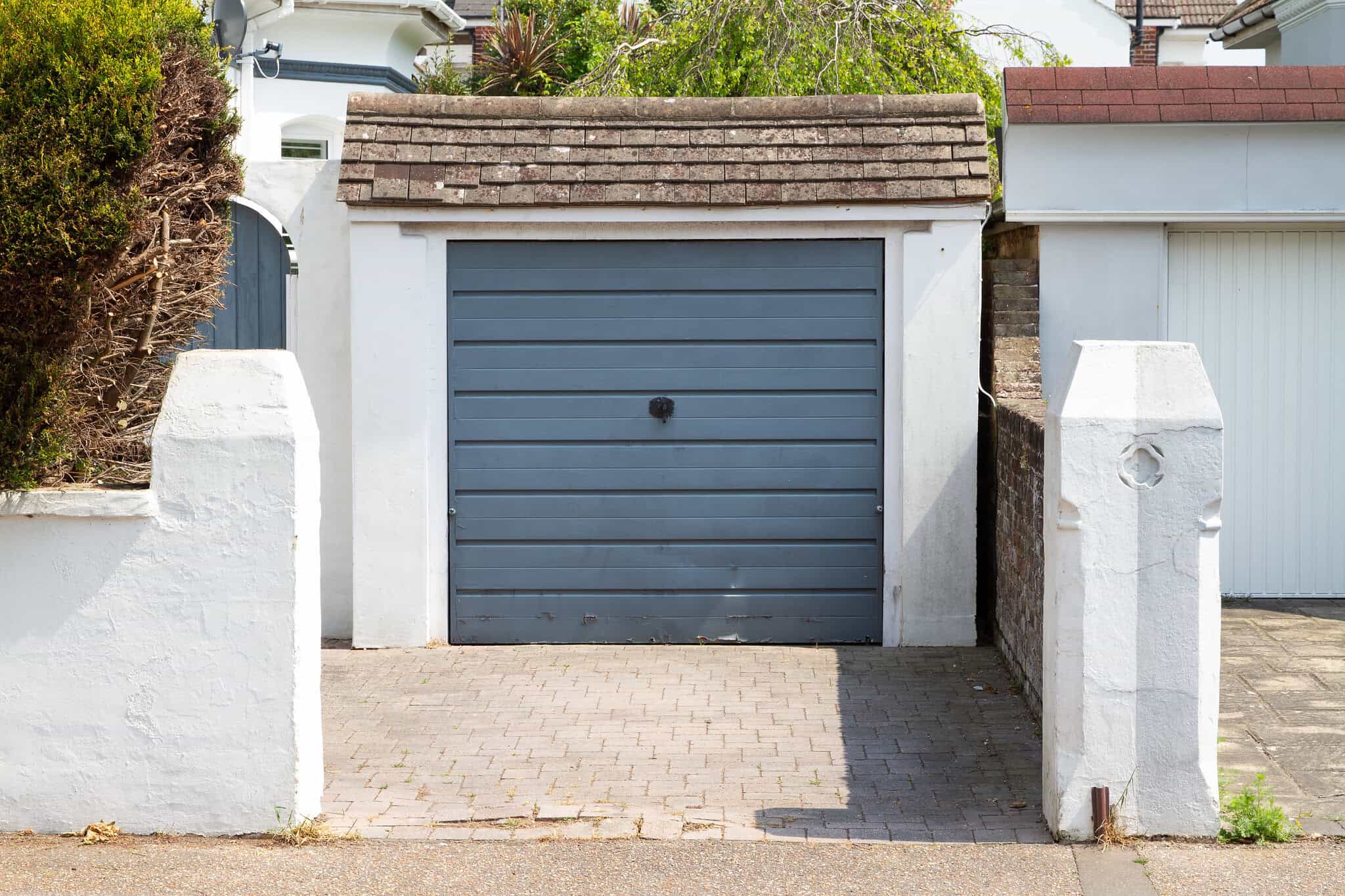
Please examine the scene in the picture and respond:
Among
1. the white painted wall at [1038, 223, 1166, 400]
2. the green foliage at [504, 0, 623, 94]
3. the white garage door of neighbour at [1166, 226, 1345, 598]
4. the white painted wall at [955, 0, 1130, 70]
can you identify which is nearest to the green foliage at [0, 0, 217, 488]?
the white painted wall at [1038, 223, 1166, 400]

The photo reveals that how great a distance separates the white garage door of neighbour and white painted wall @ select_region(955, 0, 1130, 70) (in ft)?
65.0

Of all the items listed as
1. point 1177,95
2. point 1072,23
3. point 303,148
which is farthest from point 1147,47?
point 1177,95

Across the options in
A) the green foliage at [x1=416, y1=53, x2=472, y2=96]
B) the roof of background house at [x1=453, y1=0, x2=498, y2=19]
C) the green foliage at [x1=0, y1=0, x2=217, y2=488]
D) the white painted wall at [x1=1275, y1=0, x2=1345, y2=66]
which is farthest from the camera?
the roof of background house at [x1=453, y1=0, x2=498, y2=19]

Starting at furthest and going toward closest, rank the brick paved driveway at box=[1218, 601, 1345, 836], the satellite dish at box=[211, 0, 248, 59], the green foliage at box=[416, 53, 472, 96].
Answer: the green foliage at box=[416, 53, 472, 96] → the satellite dish at box=[211, 0, 248, 59] → the brick paved driveway at box=[1218, 601, 1345, 836]

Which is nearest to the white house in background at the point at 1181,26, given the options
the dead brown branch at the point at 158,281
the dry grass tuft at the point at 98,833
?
the dead brown branch at the point at 158,281

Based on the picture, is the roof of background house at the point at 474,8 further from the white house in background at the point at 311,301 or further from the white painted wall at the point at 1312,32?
the white house in background at the point at 311,301

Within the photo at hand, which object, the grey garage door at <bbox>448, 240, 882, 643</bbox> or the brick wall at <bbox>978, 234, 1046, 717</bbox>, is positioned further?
the grey garage door at <bbox>448, 240, 882, 643</bbox>

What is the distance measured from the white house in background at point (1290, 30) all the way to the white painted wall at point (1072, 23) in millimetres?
10095

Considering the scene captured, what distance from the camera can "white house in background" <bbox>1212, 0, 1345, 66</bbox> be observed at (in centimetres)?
1473

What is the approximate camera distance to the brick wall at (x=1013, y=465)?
727 cm

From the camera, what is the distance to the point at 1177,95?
9.25 m

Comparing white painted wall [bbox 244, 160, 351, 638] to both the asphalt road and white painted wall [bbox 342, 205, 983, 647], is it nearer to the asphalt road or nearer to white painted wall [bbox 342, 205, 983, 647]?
white painted wall [bbox 342, 205, 983, 647]

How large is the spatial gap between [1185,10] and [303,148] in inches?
791

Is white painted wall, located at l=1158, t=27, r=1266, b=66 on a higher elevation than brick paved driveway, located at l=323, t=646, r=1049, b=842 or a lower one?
higher
